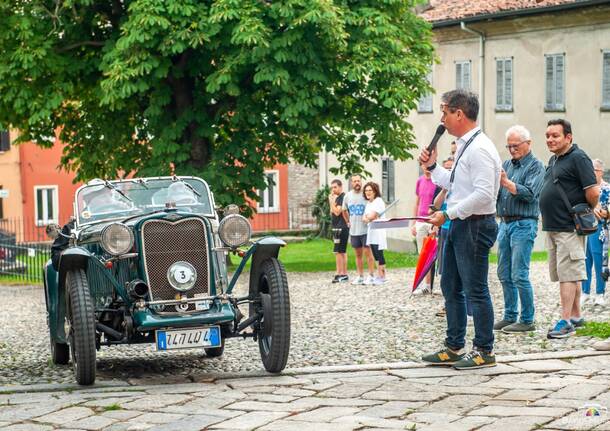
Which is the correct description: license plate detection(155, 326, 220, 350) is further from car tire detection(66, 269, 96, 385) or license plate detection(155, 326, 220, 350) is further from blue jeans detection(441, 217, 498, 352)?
blue jeans detection(441, 217, 498, 352)

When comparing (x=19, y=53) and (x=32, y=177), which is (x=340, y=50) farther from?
(x=32, y=177)

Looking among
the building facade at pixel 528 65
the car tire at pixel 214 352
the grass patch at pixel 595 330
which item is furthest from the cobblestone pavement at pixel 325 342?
the building facade at pixel 528 65

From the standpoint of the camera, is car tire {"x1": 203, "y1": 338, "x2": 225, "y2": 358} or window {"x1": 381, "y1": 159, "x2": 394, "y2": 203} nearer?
car tire {"x1": 203, "y1": 338, "x2": 225, "y2": 358}

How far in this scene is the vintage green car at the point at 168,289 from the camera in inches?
363

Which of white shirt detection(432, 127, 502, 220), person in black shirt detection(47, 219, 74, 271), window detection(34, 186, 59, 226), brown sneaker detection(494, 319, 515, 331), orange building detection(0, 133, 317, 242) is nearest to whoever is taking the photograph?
white shirt detection(432, 127, 502, 220)

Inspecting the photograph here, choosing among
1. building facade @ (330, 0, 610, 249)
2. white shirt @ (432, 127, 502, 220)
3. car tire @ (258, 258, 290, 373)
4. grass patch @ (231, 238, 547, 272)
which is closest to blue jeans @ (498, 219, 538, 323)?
white shirt @ (432, 127, 502, 220)

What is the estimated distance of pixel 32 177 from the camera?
2074 inches

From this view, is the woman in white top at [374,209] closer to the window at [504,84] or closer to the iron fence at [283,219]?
the window at [504,84]

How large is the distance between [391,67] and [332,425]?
58.6ft

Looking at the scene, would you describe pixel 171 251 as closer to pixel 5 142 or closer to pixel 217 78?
pixel 217 78

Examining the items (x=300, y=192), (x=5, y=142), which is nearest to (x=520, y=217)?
(x=5, y=142)

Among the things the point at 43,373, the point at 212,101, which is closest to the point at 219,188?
the point at 212,101

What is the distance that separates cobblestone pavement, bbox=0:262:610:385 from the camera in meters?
10.2

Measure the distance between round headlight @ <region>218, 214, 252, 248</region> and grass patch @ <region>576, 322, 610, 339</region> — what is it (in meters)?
3.48
